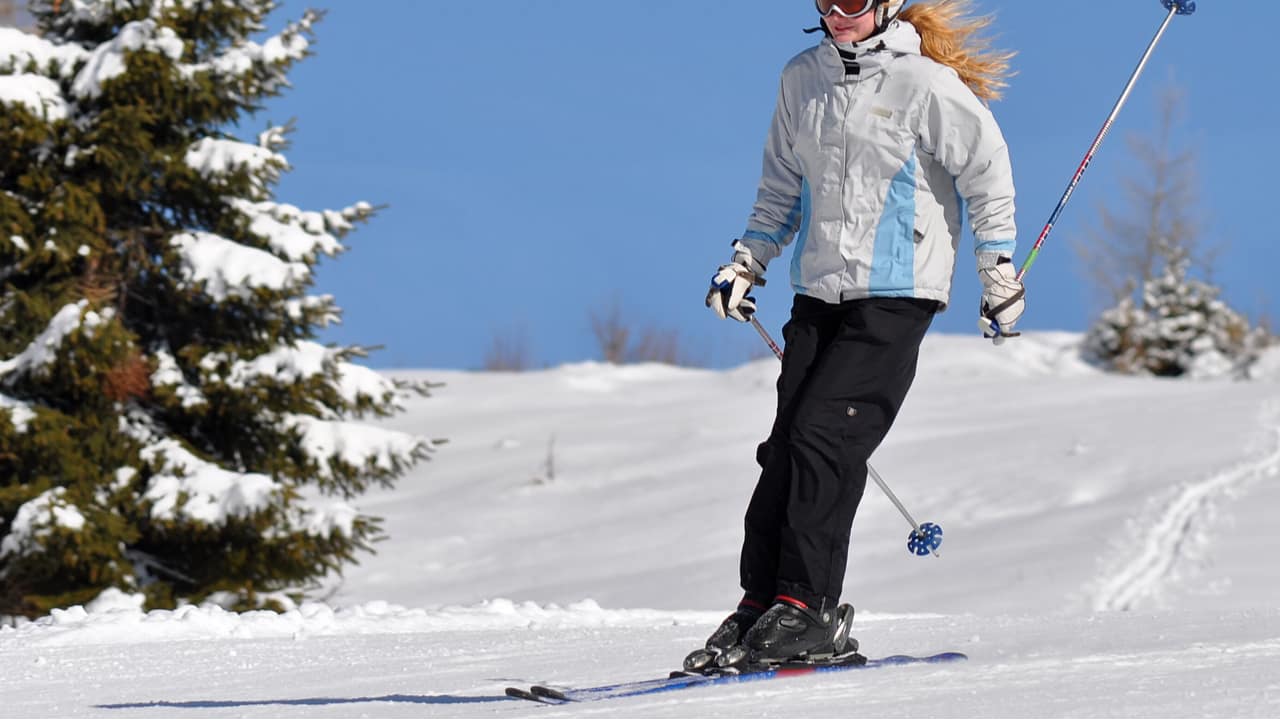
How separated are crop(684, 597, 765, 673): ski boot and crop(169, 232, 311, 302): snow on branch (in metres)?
5.45

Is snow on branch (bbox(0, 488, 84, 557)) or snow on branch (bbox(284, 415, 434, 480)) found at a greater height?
snow on branch (bbox(284, 415, 434, 480))

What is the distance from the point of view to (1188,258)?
3080cm

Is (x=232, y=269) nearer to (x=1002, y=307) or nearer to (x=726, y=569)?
(x=726, y=569)

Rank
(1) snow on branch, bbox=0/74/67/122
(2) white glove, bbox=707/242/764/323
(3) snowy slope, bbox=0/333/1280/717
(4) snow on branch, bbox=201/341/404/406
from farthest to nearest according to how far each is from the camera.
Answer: (4) snow on branch, bbox=201/341/404/406 < (1) snow on branch, bbox=0/74/67/122 < (2) white glove, bbox=707/242/764/323 < (3) snowy slope, bbox=0/333/1280/717

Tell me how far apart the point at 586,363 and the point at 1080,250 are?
51.6 feet

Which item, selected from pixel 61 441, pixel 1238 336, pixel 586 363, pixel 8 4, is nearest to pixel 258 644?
pixel 61 441

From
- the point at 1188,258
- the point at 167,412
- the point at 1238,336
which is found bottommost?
the point at 167,412

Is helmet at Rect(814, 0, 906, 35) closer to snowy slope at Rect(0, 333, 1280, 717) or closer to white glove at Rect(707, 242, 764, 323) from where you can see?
white glove at Rect(707, 242, 764, 323)

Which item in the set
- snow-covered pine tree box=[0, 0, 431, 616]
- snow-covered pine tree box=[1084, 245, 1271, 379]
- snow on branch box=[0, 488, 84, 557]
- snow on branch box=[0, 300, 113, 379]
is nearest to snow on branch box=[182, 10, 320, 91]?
snow-covered pine tree box=[0, 0, 431, 616]

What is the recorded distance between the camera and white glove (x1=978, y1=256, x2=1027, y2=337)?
3.43 m

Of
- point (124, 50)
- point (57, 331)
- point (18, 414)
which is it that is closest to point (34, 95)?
point (124, 50)

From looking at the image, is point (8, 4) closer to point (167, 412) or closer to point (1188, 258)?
point (167, 412)

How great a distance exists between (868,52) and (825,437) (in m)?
0.98

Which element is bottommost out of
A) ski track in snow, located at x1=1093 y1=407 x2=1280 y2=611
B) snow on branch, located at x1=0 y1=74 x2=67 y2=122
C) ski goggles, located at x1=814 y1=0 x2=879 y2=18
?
ski track in snow, located at x1=1093 y1=407 x2=1280 y2=611
